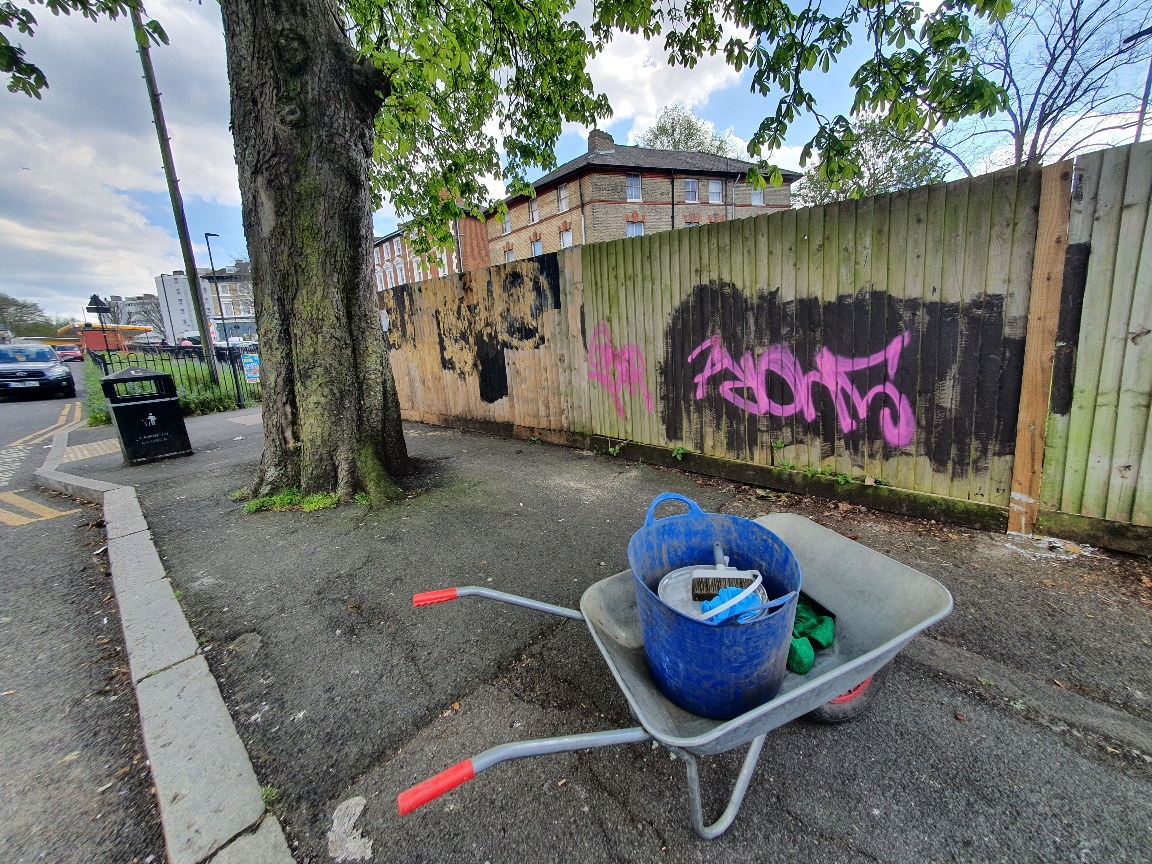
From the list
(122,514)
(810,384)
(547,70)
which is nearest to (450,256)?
(547,70)

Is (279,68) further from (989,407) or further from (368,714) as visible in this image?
(989,407)

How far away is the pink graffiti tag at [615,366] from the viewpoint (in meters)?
5.21

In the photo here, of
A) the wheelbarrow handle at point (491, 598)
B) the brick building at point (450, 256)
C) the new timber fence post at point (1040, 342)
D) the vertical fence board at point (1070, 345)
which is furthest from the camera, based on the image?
the brick building at point (450, 256)

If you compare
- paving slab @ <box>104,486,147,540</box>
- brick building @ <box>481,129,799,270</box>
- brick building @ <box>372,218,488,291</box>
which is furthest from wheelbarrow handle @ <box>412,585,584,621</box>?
brick building @ <box>481,129,799,270</box>

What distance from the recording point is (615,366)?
5.44 meters

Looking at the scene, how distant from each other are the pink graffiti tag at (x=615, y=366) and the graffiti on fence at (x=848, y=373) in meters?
0.35

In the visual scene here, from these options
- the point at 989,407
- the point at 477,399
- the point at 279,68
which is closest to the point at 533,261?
the point at 477,399

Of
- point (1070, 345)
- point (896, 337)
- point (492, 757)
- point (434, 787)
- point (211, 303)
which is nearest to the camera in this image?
point (434, 787)

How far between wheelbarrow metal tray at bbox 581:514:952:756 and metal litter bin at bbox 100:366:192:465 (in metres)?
7.30

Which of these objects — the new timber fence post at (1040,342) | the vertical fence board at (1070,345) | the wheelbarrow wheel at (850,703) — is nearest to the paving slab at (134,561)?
the wheelbarrow wheel at (850,703)

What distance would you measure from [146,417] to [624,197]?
89.0ft

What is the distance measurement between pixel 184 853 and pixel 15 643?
232cm

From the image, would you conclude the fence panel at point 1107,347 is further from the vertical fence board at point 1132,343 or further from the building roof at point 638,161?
the building roof at point 638,161

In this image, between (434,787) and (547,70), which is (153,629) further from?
(547,70)
